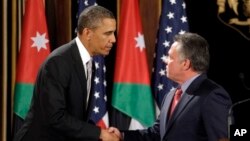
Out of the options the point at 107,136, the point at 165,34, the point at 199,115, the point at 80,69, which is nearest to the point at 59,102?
the point at 80,69

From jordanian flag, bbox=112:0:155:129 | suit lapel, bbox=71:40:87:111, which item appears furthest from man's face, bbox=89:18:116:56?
jordanian flag, bbox=112:0:155:129

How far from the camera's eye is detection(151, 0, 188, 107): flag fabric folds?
4434mm

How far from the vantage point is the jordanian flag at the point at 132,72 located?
440cm

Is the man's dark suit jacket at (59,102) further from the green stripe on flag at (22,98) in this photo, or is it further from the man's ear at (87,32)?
the green stripe on flag at (22,98)

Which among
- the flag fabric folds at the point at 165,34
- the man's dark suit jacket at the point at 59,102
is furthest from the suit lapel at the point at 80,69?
the flag fabric folds at the point at 165,34

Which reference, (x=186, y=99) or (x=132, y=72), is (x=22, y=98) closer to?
(x=132, y=72)

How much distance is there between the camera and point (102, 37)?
3123mm

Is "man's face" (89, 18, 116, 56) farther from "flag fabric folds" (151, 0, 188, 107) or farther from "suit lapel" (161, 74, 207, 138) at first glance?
"flag fabric folds" (151, 0, 188, 107)

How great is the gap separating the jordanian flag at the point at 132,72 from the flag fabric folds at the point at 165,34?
0.08 m

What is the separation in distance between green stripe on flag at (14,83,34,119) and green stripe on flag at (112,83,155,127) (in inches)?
27.7

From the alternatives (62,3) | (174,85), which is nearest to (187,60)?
(174,85)

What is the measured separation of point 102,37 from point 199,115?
78cm
